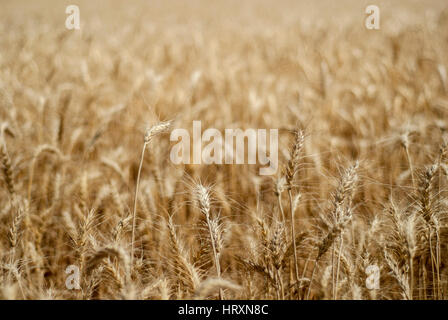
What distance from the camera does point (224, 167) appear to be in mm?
2291

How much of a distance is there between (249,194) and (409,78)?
216 cm

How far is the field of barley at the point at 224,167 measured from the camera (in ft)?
3.84

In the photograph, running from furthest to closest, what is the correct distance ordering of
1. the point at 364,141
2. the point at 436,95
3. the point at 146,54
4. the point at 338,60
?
the point at 146,54, the point at 338,60, the point at 436,95, the point at 364,141

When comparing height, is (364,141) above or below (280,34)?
below

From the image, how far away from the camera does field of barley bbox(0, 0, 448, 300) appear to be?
3.84ft

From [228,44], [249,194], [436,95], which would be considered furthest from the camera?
[228,44]

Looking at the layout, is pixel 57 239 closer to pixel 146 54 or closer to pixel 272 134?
pixel 272 134

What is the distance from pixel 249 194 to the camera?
6.70ft
